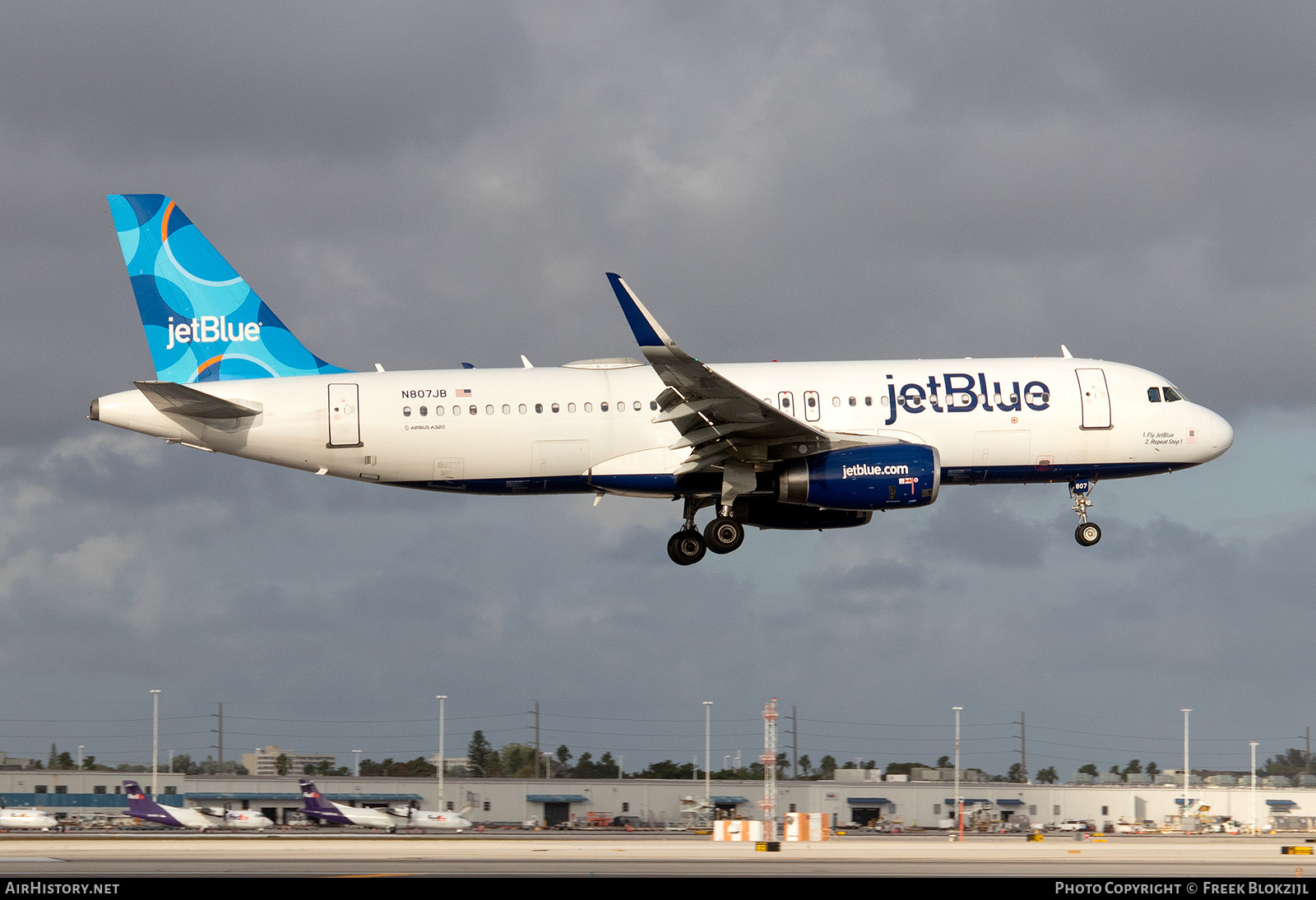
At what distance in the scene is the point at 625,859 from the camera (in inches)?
1581

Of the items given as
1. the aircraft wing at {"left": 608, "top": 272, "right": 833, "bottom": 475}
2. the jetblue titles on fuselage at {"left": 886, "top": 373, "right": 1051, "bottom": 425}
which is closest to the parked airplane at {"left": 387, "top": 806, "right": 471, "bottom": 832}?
the aircraft wing at {"left": 608, "top": 272, "right": 833, "bottom": 475}

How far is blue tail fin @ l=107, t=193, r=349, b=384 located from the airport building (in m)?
60.6

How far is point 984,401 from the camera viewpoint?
4219cm

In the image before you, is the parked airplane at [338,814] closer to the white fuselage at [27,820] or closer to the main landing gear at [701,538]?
the white fuselage at [27,820]

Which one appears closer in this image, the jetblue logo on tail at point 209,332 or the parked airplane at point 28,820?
the jetblue logo on tail at point 209,332

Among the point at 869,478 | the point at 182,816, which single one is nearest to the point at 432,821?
the point at 182,816

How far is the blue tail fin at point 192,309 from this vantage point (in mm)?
44625

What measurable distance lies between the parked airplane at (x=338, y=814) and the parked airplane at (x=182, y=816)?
92.5 inches

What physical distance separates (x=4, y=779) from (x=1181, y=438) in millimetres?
93963

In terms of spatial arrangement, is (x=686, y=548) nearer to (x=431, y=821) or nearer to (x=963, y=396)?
(x=963, y=396)

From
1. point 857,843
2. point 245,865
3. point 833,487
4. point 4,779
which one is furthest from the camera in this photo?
point 4,779

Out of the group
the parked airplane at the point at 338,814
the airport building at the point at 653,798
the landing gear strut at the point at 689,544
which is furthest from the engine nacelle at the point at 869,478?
the airport building at the point at 653,798
